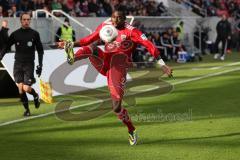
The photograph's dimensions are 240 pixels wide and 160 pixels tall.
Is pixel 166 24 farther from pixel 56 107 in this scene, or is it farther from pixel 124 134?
pixel 124 134

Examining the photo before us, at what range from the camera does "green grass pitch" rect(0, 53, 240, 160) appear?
32.9 feet

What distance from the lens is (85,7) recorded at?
1302 inches

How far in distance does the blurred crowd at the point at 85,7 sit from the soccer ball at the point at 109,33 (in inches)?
506

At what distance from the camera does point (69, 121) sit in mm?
14000

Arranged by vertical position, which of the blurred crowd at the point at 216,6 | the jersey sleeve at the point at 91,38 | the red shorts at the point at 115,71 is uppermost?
the jersey sleeve at the point at 91,38

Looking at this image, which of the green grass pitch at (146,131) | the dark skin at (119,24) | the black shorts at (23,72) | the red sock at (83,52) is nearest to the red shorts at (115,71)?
the dark skin at (119,24)

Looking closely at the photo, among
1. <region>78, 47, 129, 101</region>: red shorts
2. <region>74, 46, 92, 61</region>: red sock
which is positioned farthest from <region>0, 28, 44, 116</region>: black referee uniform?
<region>78, 47, 129, 101</region>: red shorts

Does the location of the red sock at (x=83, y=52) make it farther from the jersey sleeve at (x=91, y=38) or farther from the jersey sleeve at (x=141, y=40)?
the jersey sleeve at (x=141, y=40)

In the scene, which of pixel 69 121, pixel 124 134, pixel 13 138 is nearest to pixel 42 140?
pixel 13 138

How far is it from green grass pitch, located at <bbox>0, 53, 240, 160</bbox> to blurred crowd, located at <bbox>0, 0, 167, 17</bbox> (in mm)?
7875

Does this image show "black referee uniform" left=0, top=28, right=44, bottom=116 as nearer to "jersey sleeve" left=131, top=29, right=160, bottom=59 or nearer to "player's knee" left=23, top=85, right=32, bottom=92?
"player's knee" left=23, top=85, right=32, bottom=92

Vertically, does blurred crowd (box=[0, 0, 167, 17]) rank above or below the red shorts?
below

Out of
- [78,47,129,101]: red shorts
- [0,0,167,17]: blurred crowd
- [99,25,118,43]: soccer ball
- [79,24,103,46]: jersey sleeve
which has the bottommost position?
[0,0,167,17]: blurred crowd

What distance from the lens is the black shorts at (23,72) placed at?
1476 cm
